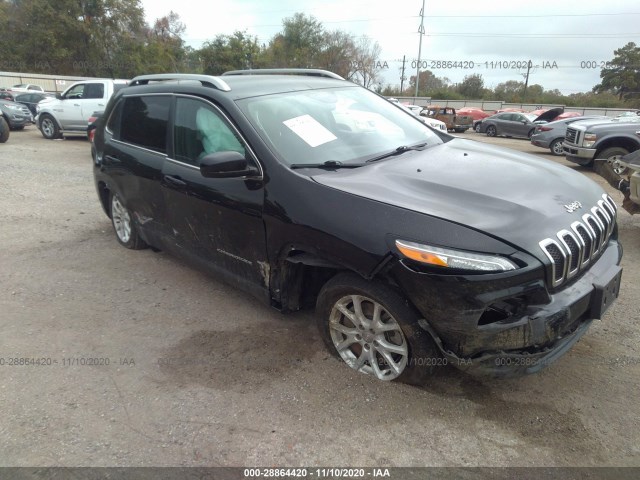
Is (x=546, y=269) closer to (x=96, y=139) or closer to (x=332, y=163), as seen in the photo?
(x=332, y=163)

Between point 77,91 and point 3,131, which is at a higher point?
point 77,91

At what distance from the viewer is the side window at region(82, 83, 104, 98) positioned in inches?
529

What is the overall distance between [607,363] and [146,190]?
3.84 m

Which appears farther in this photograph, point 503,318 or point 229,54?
point 229,54

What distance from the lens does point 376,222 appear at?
8.26 feet

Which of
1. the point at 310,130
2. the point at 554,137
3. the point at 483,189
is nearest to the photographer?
the point at 483,189

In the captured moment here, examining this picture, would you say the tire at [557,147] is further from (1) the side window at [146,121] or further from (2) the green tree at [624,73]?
(2) the green tree at [624,73]

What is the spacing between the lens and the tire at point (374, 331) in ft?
8.47

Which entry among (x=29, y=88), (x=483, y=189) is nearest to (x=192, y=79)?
(x=483, y=189)

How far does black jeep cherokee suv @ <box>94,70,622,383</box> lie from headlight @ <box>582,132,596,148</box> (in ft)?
26.4

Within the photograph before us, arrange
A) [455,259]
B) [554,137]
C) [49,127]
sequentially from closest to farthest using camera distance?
[455,259] < [49,127] < [554,137]

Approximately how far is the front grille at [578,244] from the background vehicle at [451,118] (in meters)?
24.7

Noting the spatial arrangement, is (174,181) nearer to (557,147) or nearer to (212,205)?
(212,205)

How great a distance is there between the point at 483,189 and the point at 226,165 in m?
1.58
